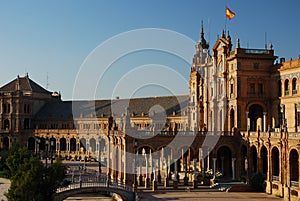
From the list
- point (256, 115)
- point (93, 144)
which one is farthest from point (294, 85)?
point (93, 144)

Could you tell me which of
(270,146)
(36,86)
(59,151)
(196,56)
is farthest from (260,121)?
(36,86)

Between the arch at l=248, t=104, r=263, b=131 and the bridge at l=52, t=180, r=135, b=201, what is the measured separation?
23435 mm

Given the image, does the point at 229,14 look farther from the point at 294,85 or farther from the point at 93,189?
the point at 93,189

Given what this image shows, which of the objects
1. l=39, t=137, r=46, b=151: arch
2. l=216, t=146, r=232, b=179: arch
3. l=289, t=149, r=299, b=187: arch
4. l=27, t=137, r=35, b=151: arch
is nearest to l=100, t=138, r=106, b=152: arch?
l=39, t=137, r=46, b=151: arch

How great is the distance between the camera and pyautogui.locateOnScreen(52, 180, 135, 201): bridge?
1821 inches

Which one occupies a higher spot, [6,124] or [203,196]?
[6,124]

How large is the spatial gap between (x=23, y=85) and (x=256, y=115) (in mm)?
70031

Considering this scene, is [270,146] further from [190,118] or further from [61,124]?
[61,124]

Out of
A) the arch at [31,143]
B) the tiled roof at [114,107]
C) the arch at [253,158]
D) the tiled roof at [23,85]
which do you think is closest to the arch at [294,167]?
the arch at [253,158]

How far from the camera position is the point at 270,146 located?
51.7m

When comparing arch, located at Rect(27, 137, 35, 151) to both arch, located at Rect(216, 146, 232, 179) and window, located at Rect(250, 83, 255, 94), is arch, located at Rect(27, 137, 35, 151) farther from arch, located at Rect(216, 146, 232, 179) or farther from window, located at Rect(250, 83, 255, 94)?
window, located at Rect(250, 83, 255, 94)

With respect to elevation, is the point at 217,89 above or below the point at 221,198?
above

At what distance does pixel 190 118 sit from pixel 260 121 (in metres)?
23.1

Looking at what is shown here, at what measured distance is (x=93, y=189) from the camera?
47781 millimetres
